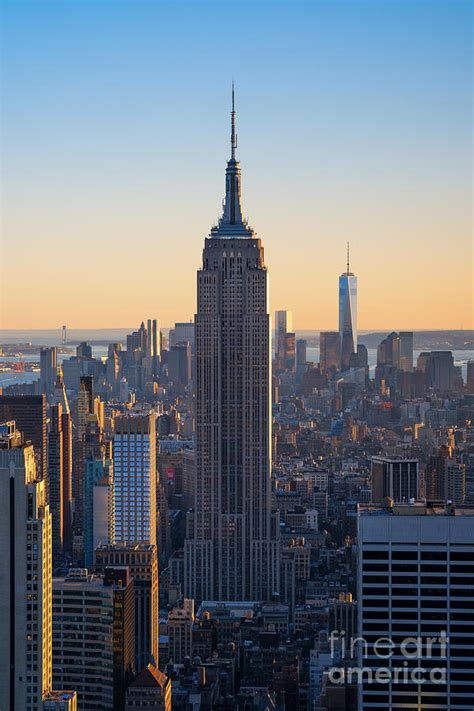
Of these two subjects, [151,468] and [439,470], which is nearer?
[439,470]

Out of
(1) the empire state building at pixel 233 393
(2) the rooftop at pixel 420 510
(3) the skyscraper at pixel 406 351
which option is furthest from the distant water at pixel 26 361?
(2) the rooftop at pixel 420 510

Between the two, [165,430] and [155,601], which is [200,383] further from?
[155,601]

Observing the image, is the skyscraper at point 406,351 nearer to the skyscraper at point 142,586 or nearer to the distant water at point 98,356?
the distant water at point 98,356

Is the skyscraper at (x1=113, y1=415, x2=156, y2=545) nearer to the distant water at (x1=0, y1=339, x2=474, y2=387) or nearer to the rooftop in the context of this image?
the distant water at (x1=0, y1=339, x2=474, y2=387)

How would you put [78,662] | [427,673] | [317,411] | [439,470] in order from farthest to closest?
1. [317,411]
2. [439,470]
3. [78,662]
4. [427,673]

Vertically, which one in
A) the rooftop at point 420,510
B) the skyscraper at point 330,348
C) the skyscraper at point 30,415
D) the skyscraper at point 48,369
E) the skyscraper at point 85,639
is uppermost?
the skyscraper at point 330,348

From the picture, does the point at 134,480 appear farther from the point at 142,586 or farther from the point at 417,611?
the point at 417,611

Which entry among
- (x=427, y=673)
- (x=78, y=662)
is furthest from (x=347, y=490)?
(x=427, y=673)
